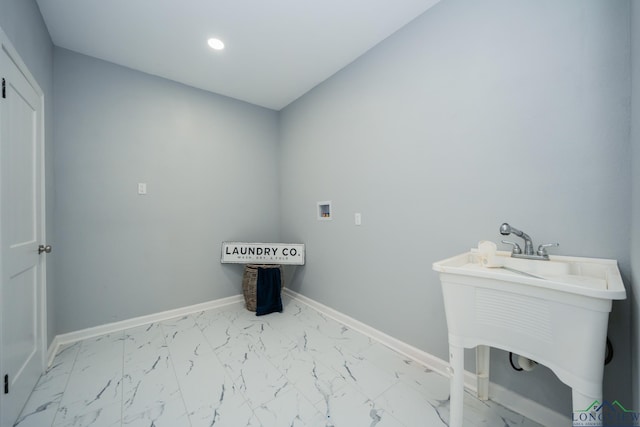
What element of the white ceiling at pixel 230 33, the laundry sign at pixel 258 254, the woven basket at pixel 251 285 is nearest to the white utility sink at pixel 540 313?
the white ceiling at pixel 230 33

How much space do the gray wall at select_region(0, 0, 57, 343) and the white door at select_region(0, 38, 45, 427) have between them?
13cm

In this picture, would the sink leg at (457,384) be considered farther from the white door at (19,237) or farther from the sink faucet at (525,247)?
the white door at (19,237)

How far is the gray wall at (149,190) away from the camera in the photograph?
2252mm

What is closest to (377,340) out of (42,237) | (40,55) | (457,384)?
(457,384)

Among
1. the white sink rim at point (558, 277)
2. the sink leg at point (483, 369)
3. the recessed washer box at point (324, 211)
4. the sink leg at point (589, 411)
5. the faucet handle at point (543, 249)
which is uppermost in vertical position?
the recessed washer box at point (324, 211)

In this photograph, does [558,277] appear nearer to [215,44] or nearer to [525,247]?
[525,247]

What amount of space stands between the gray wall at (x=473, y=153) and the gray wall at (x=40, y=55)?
2.20m

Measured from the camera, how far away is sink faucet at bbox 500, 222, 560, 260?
128cm

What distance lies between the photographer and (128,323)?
8.13 ft

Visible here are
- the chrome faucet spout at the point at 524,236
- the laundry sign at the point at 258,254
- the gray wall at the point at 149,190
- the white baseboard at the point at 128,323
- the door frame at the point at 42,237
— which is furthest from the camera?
the laundry sign at the point at 258,254

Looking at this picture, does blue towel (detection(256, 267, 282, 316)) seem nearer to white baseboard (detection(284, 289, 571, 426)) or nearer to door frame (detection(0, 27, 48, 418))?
white baseboard (detection(284, 289, 571, 426))

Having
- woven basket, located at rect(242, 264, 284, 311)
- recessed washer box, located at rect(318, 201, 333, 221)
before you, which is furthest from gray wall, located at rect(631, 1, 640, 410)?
woven basket, located at rect(242, 264, 284, 311)

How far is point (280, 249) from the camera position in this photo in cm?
301

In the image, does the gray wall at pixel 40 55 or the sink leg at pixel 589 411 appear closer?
the sink leg at pixel 589 411
